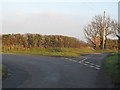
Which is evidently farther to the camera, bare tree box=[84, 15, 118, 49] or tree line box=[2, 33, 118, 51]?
bare tree box=[84, 15, 118, 49]

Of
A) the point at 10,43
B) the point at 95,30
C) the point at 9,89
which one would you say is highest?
the point at 95,30

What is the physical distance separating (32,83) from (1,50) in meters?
15.2

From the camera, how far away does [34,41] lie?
21.8 m

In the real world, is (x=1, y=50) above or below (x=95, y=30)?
below

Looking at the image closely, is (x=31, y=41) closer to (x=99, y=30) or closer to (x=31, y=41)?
(x=31, y=41)

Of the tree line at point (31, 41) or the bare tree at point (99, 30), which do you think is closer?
the tree line at point (31, 41)

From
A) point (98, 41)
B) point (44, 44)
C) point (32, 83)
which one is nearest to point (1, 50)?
point (44, 44)

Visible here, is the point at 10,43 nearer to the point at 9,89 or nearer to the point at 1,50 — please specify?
the point at 1,50

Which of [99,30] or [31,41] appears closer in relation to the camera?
[31,41]

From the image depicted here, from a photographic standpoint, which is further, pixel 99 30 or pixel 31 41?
pixel 99 30

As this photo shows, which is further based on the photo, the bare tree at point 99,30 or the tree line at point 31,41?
the bare tree at point 99,30

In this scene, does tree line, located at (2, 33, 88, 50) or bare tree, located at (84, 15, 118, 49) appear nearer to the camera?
tree line, located at (2, 33, 88, 50)

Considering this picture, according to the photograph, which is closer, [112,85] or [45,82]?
[112,85]

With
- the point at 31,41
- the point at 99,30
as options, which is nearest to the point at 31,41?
the point at 31,41
